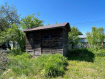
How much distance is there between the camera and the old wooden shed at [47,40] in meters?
6.53

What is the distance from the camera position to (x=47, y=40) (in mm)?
7059

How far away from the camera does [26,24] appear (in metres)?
16.2

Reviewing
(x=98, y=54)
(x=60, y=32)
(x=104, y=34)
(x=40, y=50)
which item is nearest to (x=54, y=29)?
(x=60, y=32)

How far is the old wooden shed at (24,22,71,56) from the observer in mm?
6527

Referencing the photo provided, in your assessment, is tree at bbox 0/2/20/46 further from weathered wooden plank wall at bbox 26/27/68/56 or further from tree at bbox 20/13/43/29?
weathered wooden plank wall at bbox 26/27/68/56

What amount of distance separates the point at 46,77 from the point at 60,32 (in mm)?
4361

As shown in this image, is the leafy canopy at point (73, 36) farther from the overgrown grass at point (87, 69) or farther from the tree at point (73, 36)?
the overgrown grass at point (87, 69)

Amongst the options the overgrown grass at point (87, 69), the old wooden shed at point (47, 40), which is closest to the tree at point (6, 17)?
the old wooden shed at point (47, 40)

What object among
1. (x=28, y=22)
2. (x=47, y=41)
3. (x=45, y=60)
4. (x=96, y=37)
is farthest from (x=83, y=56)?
(x=28, y=22)

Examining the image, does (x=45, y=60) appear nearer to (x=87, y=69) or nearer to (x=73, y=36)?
(x=87, y=69)

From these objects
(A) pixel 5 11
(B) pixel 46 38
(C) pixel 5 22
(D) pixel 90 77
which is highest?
(A) pixel 5 11

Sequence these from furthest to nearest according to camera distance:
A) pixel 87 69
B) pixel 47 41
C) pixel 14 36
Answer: pixel 14 36 < pixel 47 41 < pixel 87 69

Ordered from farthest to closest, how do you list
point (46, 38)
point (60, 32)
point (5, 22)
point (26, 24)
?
point (26, 24), point (5, 22), point (46, 38), point (60, 32)

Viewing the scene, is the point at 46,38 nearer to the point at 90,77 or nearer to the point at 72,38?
the point at 90,77
